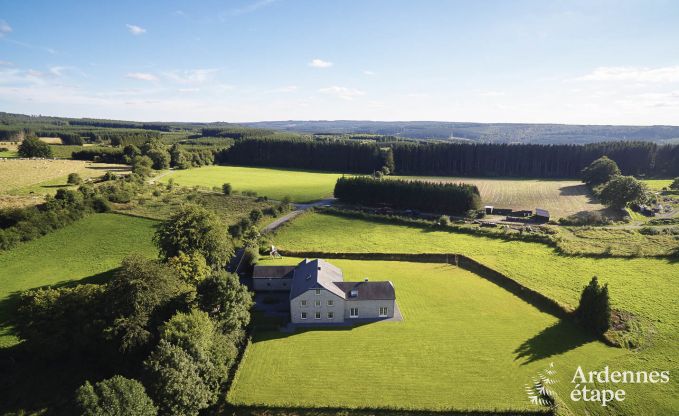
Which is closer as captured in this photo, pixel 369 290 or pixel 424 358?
pixel 424 358

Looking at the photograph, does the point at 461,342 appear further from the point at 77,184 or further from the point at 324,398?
the point at 77,184

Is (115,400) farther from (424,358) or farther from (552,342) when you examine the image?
(552,342)

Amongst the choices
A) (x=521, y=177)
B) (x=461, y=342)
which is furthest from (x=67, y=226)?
(x=521, y=177)

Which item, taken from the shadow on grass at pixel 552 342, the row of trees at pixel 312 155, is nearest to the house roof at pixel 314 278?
the shadow on grass at pixel 552 342

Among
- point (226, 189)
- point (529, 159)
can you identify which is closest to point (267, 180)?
point (226, 189)

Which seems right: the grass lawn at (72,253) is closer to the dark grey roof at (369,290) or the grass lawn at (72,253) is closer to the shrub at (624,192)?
the dark grey roof at (369,290)

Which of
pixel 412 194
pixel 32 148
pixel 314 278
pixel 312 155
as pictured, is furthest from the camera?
pixel 312 155

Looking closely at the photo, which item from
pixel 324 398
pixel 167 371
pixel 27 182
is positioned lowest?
pixel 324 398
